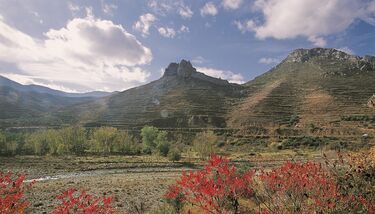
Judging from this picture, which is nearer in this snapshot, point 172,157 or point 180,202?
point 180,202

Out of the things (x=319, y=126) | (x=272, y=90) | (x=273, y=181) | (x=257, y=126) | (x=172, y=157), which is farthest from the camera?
(x=272, y=90)

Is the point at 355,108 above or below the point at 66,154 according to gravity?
above

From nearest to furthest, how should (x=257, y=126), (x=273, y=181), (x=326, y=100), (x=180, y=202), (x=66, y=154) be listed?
(x=273, y=181) < (x=180, y=202) < (x=66, y=154) < (x=257, y=126) < (x=326, y=100)

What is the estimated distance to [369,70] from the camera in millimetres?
184375

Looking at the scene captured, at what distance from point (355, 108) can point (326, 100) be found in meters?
17.3

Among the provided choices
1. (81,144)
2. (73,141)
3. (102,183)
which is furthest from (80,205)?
(81,144)

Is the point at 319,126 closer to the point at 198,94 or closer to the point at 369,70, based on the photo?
the point at 198,94

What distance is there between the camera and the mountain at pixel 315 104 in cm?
11081

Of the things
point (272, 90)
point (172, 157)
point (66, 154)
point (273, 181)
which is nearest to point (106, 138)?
point (66, 154)

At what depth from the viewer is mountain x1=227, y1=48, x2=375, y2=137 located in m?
111

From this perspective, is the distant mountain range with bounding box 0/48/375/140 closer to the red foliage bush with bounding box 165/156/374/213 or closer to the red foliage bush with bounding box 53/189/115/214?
the red foliage bush with bounding box 165/156/374/213

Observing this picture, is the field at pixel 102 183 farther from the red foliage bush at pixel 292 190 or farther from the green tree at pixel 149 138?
the green tree at pixel 149 138

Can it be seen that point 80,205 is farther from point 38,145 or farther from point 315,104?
point 315,104

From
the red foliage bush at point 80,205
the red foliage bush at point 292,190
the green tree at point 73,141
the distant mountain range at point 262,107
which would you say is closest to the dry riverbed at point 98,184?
the red foliage bush at point 80,205
